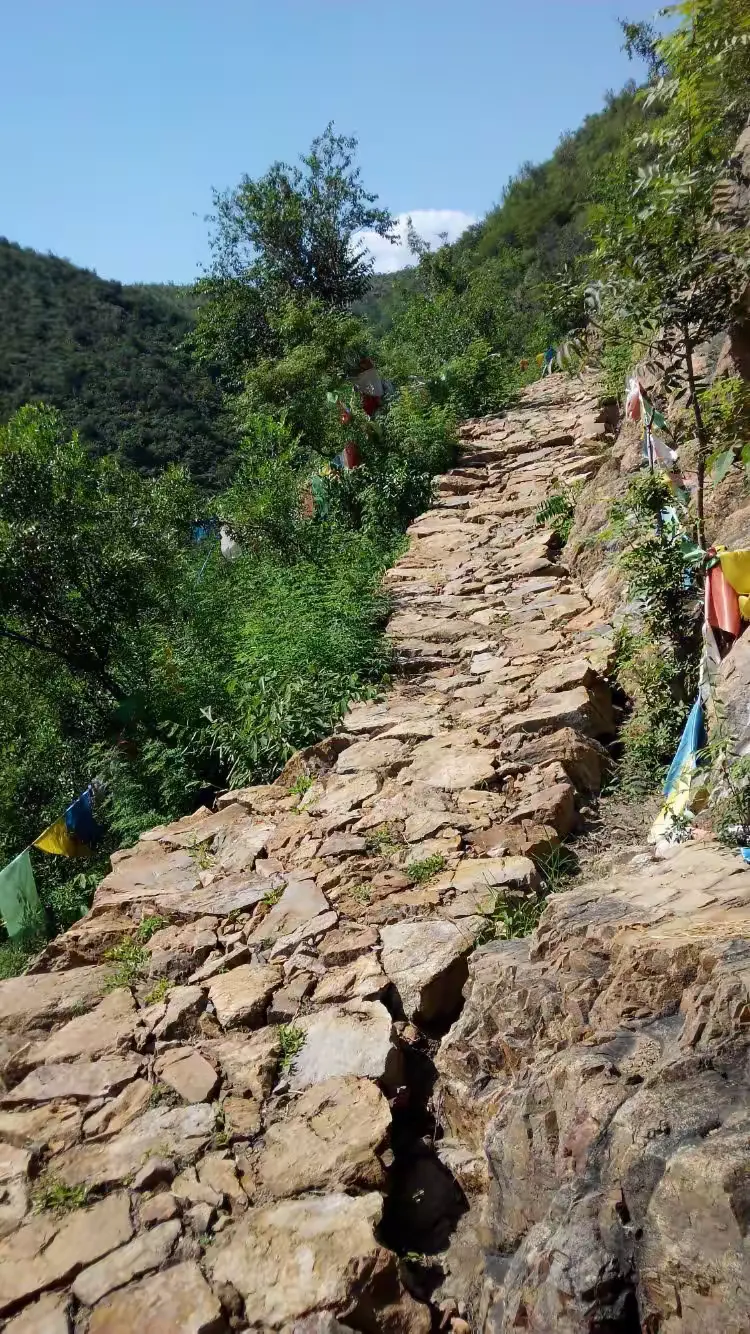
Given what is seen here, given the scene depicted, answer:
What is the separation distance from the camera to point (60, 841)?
6.57 m

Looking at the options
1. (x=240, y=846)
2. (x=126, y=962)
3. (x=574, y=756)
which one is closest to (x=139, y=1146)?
(x=126, y=962)

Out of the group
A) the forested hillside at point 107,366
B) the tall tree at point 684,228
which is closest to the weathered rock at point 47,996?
the tall tree at point 684,228

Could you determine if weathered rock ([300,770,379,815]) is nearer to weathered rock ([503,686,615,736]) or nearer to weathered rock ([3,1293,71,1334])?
weathered rock ([503,686,615,736])

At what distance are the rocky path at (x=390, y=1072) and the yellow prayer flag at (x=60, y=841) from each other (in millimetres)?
1878

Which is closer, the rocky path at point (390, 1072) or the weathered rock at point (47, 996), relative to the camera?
the rocky path at point (390, 1072)

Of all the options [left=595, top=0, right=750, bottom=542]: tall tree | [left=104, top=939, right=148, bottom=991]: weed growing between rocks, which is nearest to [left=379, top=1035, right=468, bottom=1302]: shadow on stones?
[left=104, top=939, right=148, bottom=991]: weed growing between rocks

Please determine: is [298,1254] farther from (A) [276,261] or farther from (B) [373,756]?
(A) [276,261]

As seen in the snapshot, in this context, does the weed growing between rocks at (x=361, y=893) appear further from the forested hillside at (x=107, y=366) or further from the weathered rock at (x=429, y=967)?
the forested hillside at (x=107, y=366)

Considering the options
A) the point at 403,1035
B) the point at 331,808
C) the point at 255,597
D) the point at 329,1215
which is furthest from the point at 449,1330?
the point at 255,597

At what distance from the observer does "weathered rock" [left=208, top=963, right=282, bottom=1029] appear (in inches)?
131

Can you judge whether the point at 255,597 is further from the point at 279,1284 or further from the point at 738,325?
the point at 279,1284

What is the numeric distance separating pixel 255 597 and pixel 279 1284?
6.44 m

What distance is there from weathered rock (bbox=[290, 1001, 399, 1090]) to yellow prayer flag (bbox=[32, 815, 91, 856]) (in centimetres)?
390

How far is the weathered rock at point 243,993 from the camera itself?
3.33 m
